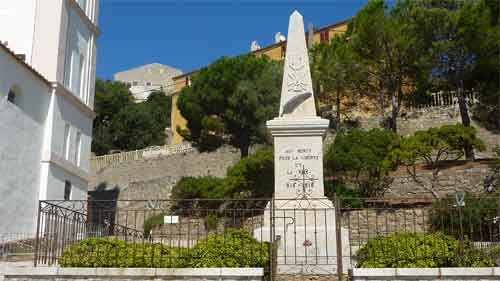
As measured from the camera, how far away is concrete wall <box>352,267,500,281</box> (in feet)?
24.7

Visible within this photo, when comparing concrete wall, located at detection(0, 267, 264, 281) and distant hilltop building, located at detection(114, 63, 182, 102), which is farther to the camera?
distant hilltop building, located at detection(114, 63, 182, 102)

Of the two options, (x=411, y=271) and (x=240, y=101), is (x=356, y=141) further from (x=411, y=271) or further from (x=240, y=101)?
(x=411, y=271)

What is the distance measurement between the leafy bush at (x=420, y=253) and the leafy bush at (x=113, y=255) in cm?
312

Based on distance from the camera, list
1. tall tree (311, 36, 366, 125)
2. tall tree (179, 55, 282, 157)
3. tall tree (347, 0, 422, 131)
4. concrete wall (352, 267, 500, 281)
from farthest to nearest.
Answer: tall tree (179, 55, 282, 157) < tall tree (311, 36, 366, 125) < tall tree (347, 0, 422, 131) < concrete wall (352, 267, 500, 281)

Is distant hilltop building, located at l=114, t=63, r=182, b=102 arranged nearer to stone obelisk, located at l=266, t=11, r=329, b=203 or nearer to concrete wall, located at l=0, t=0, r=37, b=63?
concrete wall, located at l=0, t=0, r=37, b=63

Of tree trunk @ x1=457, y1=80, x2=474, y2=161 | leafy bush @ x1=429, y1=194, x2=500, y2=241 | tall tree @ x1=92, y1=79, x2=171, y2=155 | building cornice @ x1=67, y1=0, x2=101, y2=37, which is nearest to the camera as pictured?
leafy bush @ x1=429, y1=194, x2=500, y2=241

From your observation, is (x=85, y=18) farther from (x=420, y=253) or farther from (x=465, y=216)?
(x=420, y=253)

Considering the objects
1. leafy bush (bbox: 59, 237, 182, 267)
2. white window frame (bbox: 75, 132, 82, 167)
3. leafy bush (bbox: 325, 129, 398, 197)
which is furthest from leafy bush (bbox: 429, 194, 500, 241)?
white window frame (bbox: 75, 132, 82, 167)

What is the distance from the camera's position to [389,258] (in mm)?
8062

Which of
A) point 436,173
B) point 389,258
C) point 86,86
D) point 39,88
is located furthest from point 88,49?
point 389,258

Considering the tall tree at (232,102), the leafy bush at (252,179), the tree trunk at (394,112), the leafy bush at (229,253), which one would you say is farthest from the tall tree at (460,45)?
the leafy bush at (229,253)

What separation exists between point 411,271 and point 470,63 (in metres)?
23.9

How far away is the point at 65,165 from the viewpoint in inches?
956

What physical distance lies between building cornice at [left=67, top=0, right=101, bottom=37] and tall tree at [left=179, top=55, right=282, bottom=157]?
9763 mm
